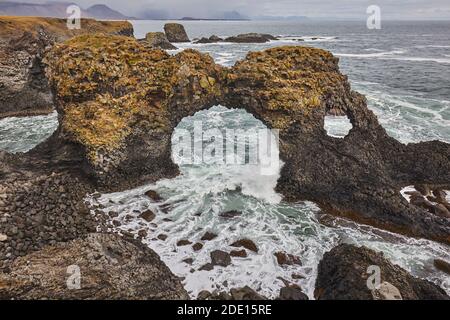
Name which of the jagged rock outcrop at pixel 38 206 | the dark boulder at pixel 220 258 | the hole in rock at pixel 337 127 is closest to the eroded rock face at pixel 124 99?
the jagged rock outcrop at pixel 38 206

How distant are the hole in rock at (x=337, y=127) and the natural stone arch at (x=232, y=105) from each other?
634cm

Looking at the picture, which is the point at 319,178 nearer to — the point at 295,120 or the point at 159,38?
the point at 295,120

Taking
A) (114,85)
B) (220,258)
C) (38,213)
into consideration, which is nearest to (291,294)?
(220,258)

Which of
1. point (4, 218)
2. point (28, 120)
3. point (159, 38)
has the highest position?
point (159, 38)

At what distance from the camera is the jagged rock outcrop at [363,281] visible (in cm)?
1400

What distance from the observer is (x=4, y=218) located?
700 inches

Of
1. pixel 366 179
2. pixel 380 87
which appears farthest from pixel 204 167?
pixel 380 87

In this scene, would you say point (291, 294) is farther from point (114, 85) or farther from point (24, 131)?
point (24, 131)

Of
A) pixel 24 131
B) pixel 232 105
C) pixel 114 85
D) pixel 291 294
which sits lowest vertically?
pixel 291 294

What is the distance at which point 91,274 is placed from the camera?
592 inches

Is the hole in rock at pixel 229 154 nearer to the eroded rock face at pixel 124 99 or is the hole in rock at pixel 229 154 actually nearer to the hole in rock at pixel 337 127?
the eroded rock face at pixel 124 99

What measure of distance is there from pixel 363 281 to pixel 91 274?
11.3 meters

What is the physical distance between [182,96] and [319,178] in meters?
11.3

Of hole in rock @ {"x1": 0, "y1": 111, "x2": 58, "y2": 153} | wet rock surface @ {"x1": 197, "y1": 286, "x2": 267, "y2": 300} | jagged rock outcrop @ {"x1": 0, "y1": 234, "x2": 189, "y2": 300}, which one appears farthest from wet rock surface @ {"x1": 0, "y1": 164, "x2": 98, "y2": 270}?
hole in rock @ {"x1": 0, "y1": 111, "x2": 58, "y2": 153}
